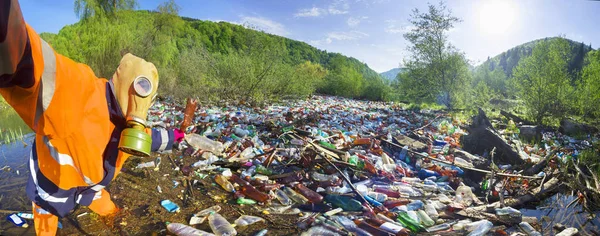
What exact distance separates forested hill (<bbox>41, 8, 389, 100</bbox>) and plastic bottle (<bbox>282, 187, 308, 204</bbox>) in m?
1.59

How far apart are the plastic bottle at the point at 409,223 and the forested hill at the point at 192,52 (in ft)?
6.65

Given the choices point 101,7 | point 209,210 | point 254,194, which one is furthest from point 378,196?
point 101,7

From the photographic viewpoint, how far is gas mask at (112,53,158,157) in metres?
0.82

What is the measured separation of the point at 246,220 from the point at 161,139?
3.00 feet

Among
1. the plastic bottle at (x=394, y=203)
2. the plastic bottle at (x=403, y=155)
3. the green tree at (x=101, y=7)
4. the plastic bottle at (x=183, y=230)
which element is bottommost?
the plastic bottle at (x=183, y=230)

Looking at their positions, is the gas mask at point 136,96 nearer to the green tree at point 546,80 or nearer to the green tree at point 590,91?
the green tree at point 590,91

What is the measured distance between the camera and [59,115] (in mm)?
738

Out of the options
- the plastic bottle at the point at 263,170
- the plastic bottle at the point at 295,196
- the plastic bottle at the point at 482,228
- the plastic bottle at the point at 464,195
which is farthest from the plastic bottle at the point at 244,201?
the plastic bottle at the point at 464,195

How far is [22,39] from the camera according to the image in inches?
21.9

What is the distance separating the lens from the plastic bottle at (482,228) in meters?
1.73

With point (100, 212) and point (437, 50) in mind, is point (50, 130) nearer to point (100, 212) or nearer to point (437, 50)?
point (100, 212)

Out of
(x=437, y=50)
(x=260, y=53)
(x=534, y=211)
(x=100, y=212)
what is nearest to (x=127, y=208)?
(x=100, y=212)

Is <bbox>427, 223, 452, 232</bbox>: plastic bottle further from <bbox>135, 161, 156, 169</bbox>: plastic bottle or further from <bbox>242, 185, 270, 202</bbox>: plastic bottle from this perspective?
<bbox>135, 161, 156, 169</bbox>: plastic bottle

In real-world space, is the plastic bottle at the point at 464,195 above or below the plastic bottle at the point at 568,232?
below
